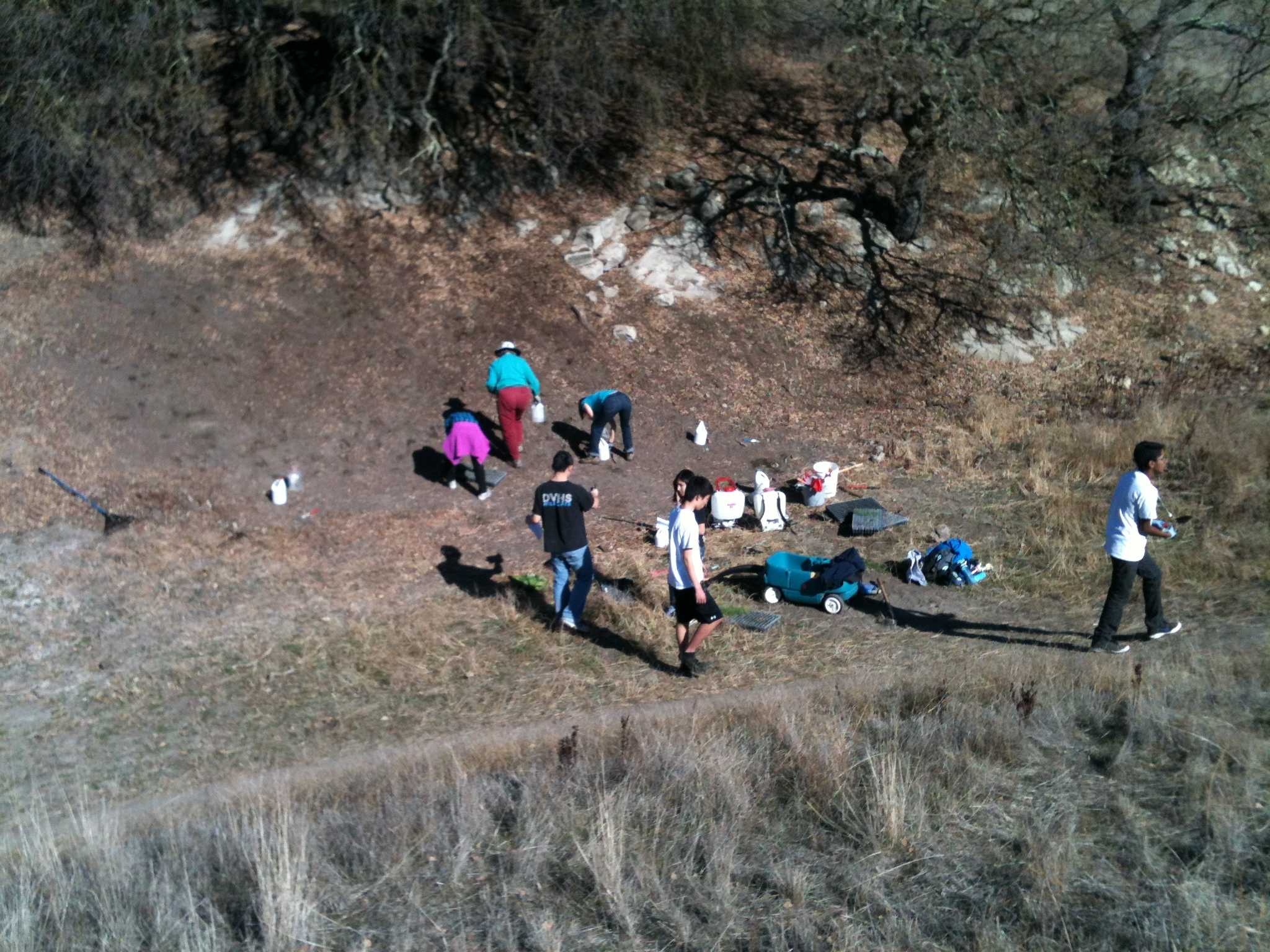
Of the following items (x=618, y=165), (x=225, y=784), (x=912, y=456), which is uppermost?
(x=618, y=165)

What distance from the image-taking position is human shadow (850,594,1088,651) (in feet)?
28.7

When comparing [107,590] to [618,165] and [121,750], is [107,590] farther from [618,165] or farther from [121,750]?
[618,165]

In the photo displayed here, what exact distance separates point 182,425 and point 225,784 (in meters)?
6.87

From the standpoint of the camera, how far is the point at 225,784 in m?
7.01

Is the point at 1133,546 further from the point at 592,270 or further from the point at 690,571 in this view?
the point at 592,270

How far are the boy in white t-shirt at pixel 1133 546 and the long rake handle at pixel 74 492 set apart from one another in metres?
9.23

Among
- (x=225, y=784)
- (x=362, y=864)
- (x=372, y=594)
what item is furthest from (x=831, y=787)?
(x=372, y=594)

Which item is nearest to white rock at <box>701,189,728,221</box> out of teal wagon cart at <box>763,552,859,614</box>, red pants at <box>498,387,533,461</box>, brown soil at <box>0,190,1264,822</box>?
brown soil at <box>0,190,1264,822</box>

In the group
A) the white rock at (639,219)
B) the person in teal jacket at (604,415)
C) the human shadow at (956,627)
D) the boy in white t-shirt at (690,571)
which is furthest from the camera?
the white rock at (639,219)

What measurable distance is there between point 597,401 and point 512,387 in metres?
0.96

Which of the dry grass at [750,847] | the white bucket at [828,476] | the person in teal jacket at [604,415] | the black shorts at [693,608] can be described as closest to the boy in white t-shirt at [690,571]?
the black shorts at [693,608]

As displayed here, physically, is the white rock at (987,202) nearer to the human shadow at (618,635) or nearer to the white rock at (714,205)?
the white rock at (714,205)

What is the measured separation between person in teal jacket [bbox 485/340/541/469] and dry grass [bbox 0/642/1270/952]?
19.7ft

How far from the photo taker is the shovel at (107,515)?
1108 cm
